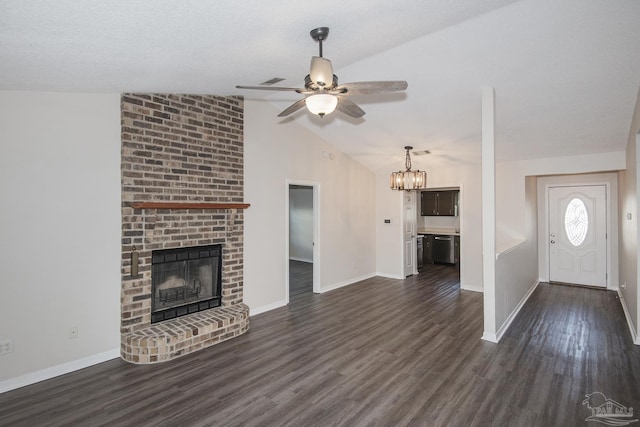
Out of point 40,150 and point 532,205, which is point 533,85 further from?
point 40,150

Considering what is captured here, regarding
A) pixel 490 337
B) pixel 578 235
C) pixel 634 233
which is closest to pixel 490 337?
pixel 490 337

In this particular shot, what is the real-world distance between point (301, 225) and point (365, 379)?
6.92 metres

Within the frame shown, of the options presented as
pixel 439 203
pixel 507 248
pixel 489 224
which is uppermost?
pixel 439 203

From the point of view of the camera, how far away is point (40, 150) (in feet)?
9.96

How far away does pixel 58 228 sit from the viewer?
3.12 m

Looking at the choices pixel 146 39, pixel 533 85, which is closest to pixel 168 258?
pixel 146 39

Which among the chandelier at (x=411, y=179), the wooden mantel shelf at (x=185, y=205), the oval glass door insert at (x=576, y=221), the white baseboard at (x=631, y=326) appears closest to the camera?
the wooden mantel shelf at (x=185, y=205)

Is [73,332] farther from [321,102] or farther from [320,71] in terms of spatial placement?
[320,71]

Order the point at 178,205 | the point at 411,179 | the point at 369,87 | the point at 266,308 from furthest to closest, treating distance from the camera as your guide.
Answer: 1. the point at 411,179
2. the point at 266,308
3. the point at 178,205
4. the point at 369,87

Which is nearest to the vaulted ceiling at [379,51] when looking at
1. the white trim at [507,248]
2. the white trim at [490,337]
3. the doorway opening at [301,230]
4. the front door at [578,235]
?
the white trim at [507,248]

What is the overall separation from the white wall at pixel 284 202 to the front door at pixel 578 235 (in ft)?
12.8

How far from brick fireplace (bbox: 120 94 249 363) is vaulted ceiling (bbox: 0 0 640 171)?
40 cm

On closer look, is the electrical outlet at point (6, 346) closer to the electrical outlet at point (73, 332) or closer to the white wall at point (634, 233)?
the electrical outlet at point (73, 332)

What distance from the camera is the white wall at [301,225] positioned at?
374 inches
